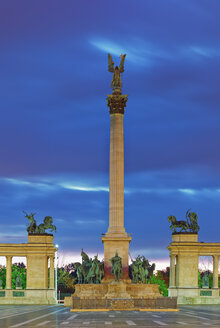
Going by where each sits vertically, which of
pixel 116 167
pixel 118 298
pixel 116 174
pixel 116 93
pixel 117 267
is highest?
pixel 116 93

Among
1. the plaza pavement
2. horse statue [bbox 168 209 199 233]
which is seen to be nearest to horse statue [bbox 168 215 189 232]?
horse statue [bbox 168 209 199 233]

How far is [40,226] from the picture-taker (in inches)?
4382

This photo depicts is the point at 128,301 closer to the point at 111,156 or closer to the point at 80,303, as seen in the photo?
the point at 80,303

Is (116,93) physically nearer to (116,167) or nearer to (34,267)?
(116,167)

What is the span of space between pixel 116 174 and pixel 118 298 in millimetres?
21505

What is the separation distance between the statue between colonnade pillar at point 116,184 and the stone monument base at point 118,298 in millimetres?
3203

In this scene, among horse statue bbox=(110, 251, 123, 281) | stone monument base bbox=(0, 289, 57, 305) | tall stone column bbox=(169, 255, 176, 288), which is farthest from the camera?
tall stone column bbox=(169, 255, 176, 288)

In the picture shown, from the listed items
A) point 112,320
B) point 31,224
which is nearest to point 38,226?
point 31,224

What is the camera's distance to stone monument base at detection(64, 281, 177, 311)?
7106cm

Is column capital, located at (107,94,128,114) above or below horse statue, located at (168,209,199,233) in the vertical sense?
above

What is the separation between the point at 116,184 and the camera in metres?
91.4

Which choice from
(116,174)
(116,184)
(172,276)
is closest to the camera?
(116,184)

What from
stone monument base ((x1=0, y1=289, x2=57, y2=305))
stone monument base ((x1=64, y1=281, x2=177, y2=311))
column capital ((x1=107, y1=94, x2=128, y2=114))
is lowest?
stone monument base ((x1=0, y1=289, x2=57, y2=305))

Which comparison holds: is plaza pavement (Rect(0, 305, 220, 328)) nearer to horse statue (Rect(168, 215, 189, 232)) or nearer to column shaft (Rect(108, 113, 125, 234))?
column shaft (Rect(108, 113, 125, 234))
